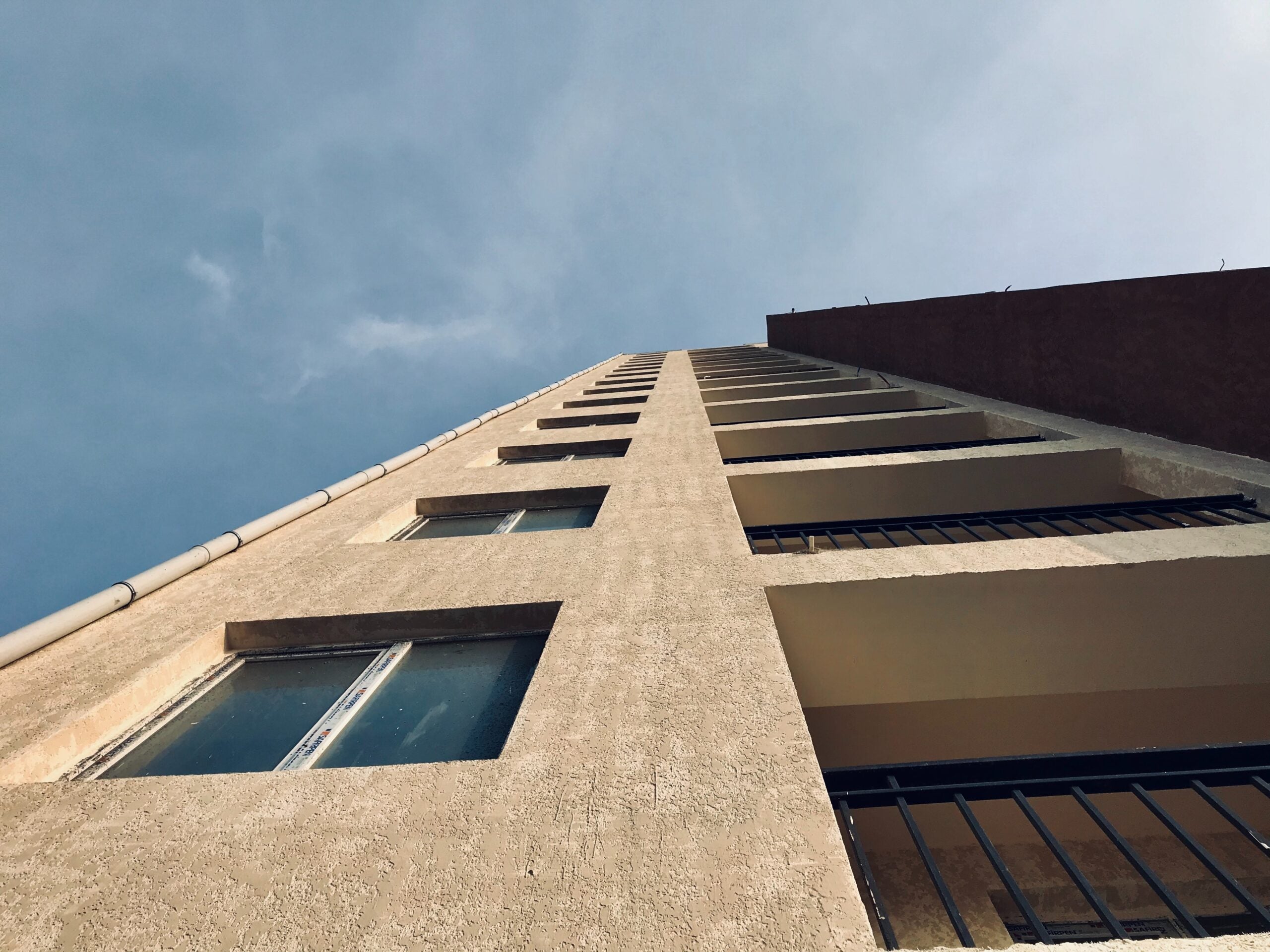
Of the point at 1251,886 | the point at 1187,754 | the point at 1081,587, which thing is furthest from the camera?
the point at 1251,886

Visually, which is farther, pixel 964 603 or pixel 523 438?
pixel 523 438

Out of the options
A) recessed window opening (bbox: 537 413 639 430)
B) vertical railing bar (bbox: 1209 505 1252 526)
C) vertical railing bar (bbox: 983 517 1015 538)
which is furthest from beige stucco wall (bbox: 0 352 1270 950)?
recessed window opening (bbox: 537 413 639 430)

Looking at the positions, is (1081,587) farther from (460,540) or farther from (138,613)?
(138,613)

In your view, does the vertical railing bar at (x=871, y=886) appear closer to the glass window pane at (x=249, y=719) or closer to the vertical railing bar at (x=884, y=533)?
the glass window pane at (x=249, y=719)

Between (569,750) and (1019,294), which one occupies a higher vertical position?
(1019,294)

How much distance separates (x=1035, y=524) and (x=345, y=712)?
698 cm

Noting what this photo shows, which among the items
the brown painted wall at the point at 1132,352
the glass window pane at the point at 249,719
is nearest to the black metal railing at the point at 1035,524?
the brown painted wall at the point at 1132,352

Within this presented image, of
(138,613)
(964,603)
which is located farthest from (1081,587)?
(138,613)

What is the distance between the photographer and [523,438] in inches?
435

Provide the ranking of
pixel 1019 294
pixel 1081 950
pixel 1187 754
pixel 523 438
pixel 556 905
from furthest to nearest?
pixel 523 438, pixel 1019 294, pixel 1187 754, pixel 556 905, pixel 1081 950

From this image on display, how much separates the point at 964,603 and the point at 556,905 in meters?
3.79

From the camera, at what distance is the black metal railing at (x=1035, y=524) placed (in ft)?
18.1

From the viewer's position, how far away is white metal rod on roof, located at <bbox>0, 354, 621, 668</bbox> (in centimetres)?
429

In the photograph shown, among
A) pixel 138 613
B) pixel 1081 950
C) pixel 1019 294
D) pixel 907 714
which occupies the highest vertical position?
pixel 1019 294
